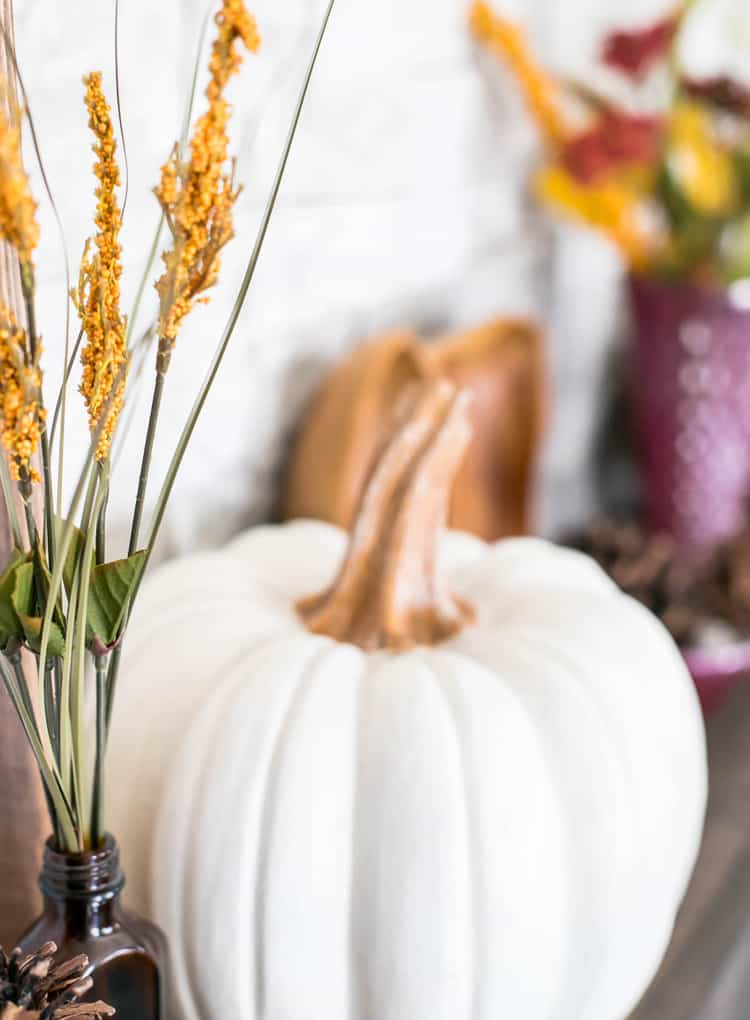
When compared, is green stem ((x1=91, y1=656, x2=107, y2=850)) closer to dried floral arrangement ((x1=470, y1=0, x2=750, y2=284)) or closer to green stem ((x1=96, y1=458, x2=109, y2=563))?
green stem ((x1=96, y1=458, x2=109, y2=563))

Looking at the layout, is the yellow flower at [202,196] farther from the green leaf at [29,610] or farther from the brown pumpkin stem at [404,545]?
the brown pumpkin stem at [404,545]

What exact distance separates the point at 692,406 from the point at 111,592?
0.78 m

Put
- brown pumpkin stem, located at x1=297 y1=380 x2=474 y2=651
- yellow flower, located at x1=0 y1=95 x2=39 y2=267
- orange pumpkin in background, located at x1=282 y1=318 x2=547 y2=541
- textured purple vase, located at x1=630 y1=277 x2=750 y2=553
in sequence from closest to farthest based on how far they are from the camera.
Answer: yellow flower, located at x1=0 y1=95 x2=39 y2=267
brown pumpkin stem, located at x1=297 y1=380 x2=474 y2=651
orange pumpkin in background, located at x1=282 y1=318 x2=547 y2=541
textured purple vase, located at x1=630 y1=277 x2=750 y2=553

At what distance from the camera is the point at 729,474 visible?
1129mm

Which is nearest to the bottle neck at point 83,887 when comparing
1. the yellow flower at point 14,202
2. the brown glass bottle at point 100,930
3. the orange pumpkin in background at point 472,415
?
the brown glass bottle at point 100,930

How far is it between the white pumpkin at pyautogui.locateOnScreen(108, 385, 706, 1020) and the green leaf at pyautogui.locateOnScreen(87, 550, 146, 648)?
5.1 inches

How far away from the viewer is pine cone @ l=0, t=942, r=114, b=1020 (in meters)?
0.40

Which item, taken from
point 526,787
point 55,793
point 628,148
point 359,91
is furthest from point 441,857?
point 628,148

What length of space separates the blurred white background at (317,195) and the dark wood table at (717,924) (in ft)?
1.18

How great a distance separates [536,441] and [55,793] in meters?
0.62

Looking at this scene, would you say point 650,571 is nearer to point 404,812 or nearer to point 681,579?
point 681,579

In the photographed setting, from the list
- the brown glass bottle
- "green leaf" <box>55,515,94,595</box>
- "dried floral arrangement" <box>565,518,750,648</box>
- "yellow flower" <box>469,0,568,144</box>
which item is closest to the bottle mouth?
the brown glass bottle

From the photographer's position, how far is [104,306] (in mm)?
355

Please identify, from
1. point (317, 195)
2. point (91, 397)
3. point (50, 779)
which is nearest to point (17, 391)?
point (91, 397)
